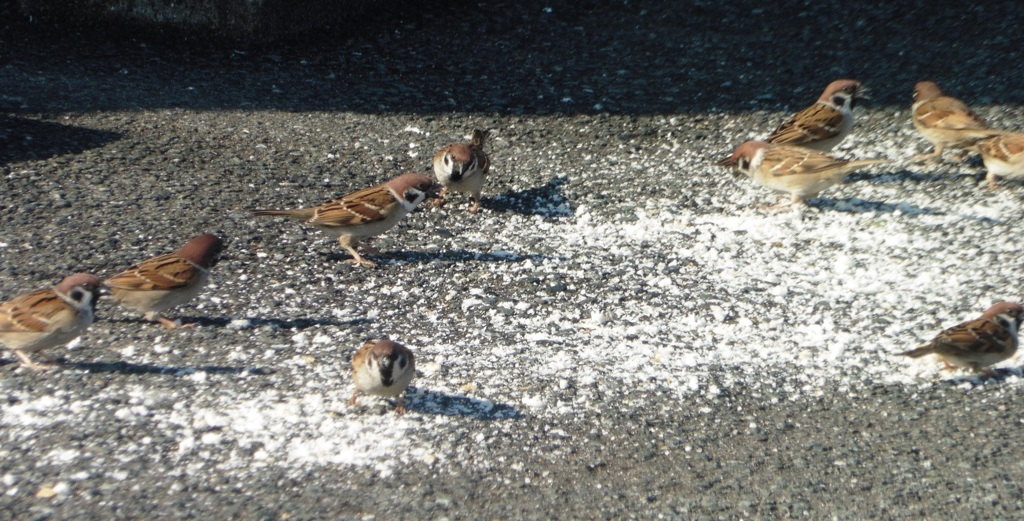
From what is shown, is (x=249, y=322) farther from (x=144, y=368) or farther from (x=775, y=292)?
(x=775, y=292)

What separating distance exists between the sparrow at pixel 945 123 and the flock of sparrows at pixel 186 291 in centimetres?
363

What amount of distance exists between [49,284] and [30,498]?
1883mm

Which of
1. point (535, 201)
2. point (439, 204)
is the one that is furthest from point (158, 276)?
point (535, 201)

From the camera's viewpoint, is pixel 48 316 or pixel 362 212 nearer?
pixel 48 316

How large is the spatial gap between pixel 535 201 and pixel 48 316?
3.45 m

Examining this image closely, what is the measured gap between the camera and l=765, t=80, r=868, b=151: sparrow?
23.5 ft

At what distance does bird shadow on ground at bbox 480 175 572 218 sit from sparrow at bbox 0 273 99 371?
9.91 ft

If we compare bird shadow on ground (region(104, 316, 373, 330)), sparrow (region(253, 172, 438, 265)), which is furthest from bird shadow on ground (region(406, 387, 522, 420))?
sparrow (region(253, 172, 438, 265))

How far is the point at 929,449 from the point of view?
14.0 feet

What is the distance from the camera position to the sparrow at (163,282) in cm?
495

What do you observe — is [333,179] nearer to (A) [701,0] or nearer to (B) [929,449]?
(B) [929,449]

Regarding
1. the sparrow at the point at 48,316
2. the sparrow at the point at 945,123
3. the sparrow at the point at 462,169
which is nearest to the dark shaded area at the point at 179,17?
the sparrow at the point at 462,169

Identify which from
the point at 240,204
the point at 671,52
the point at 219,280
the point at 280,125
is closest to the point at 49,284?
the point at 219,280

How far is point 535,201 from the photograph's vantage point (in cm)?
703
